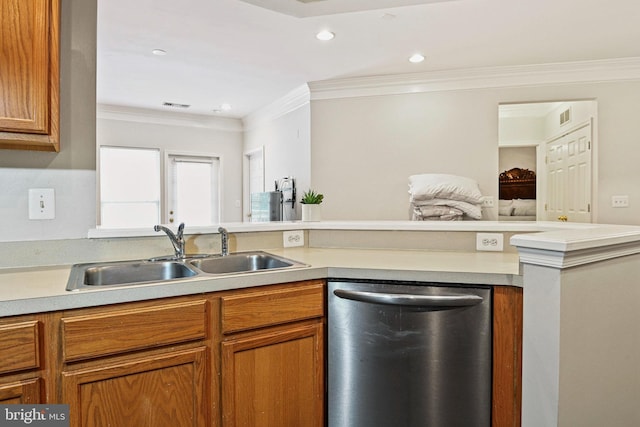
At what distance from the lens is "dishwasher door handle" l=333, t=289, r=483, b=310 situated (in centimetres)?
137

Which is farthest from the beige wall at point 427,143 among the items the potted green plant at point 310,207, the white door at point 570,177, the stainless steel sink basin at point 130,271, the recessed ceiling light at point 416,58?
the stainless steel sink basin at point 130,271

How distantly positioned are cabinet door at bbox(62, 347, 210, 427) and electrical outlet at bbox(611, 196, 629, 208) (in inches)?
159

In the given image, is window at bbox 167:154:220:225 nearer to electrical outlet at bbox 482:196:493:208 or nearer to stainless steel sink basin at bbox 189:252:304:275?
electrical outlet at bbox 482:196:493:208

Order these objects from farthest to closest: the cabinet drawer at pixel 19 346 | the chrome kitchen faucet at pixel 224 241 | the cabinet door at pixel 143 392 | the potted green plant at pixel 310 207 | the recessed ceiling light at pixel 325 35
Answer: the recessed ceiling light at pixel 325 35, the potted green plant at pixel 310 207, the chrome kitchen faucet at pixel 224 241, the cabinet door at pixel 143 392, the cabinet drawer at pixel 19 346

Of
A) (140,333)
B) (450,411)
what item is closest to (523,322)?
(450,411)

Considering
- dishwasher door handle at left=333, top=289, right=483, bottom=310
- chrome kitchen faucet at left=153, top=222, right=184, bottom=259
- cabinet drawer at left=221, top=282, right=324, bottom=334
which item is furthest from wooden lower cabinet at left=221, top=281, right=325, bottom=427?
chrome kitchen faucet at left=153, top=222, right=184, bottom=259

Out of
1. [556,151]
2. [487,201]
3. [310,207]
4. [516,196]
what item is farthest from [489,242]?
[556,151]

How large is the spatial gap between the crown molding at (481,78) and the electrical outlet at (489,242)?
2.56 metres

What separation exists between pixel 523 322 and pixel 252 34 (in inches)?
109

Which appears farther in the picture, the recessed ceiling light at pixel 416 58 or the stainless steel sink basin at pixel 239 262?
the recessed ceiling light at pixel 416 58

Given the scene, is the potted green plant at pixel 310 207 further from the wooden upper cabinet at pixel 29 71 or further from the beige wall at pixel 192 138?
the beige wall at pixel 192 138

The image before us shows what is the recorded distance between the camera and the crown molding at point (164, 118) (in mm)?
5445

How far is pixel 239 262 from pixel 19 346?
93 centimetres

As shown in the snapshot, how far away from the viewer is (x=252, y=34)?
3.00 meters
